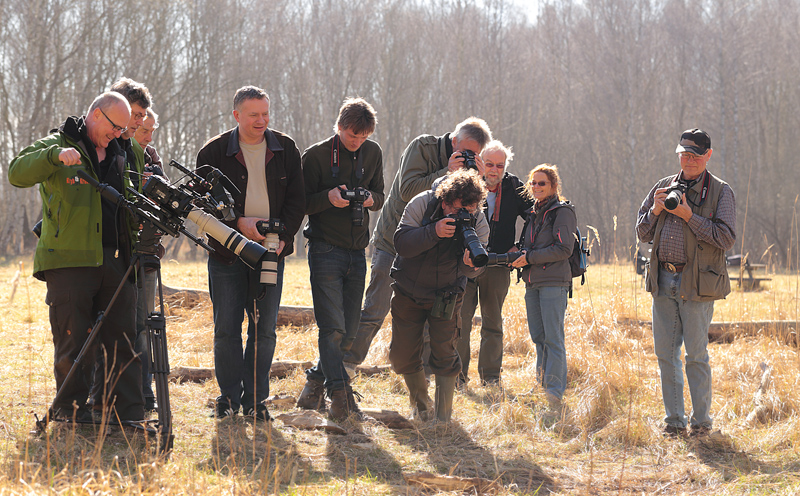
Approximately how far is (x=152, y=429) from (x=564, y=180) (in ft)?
104

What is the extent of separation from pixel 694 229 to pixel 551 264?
47.9 inches

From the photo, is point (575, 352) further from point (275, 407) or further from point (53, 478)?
point (53, 478)

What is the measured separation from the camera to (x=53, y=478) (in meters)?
2.87

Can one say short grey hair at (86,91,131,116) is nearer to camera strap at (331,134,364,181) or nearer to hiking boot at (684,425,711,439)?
camera strap at (331,134,364,181)

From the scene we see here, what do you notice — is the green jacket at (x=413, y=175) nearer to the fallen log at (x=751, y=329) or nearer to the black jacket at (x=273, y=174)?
the black jacket at (x=273, y=174)

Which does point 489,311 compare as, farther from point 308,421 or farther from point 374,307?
point 308,421

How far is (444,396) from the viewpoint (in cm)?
480

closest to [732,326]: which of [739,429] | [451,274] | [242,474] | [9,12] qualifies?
[739,429]

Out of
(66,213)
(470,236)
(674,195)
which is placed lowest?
(470,236)

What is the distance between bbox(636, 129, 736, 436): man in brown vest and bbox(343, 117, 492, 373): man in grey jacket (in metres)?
1.44

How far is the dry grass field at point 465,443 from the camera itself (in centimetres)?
339

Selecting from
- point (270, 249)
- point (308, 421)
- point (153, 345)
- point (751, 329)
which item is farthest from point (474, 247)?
point (751, 329)

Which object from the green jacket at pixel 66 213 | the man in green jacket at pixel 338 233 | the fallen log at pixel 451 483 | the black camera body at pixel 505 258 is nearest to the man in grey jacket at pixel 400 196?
the man in green jacket at pixel 338 233

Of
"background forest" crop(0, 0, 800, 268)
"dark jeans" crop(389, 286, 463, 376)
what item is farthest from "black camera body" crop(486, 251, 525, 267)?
"background forest" crop(0, 0, 800, 268)
